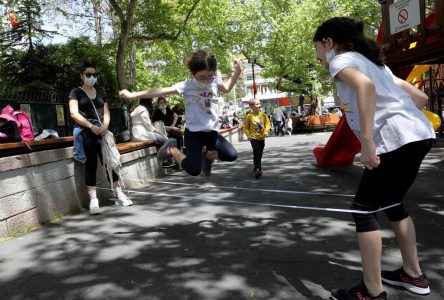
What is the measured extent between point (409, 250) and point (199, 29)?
1906cm

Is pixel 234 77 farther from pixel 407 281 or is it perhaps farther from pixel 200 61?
pixel 407 281

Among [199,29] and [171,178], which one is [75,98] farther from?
[199,29]

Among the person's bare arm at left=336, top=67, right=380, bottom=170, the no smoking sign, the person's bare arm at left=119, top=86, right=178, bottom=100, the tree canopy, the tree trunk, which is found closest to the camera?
the person's bare arm at left=336, top=67, right=380, bottom=170

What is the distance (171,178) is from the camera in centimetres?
927

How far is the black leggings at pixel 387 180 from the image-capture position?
2.74m

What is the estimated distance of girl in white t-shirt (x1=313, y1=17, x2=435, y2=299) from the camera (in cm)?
264

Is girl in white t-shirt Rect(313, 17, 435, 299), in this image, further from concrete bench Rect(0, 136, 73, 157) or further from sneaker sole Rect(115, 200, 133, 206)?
sneaker sole Rect(115, 200, 133, 206)

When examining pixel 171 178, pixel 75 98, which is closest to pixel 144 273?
pixel 75 98

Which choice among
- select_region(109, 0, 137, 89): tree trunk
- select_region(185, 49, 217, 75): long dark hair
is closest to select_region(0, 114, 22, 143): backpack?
select_region(185, 49, 217, 75): long dark hair

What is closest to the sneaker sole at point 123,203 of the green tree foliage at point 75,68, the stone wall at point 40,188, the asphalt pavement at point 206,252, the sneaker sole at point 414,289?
the asphalt pavement at point 206,252

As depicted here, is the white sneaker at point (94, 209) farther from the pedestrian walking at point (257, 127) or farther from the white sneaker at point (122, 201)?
the pedestrian walking at point (257, 127)

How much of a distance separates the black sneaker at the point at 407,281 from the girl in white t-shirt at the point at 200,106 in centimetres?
231

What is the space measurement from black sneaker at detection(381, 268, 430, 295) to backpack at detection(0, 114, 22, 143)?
13.4ft

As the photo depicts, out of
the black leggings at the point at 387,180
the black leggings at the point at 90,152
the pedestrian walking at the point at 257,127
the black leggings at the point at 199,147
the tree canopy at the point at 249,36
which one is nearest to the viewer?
the black leggings at the point at 387,180
